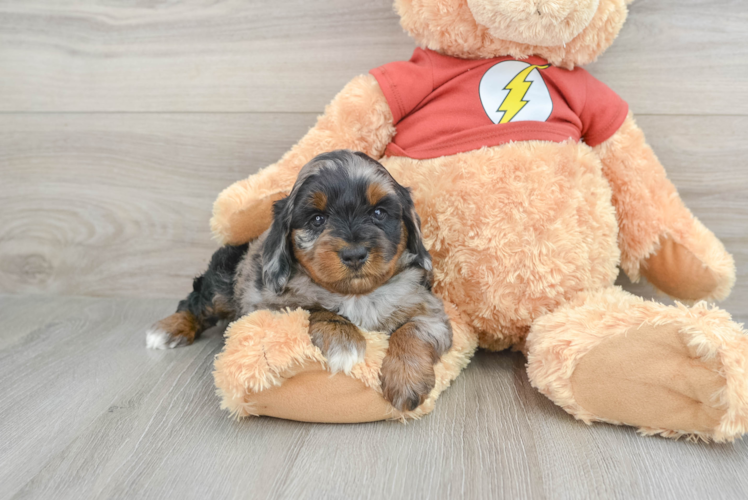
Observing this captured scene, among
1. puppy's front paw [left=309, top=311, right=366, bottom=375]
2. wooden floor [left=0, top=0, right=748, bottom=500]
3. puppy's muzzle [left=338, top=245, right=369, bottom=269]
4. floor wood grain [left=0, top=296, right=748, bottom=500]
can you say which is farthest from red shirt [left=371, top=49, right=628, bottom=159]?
floor wood grain [left=0, top=296, right=748, bottom=500]

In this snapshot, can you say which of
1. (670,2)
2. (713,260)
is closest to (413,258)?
(713,260)

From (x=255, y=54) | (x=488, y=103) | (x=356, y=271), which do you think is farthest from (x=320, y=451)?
(x=255, y=54)

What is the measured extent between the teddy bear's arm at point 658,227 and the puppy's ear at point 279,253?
3.67 feet

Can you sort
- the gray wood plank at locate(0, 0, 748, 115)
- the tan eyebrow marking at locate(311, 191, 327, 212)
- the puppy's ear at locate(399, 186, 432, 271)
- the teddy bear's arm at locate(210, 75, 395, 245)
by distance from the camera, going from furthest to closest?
the gray wood plank at locate(0, 0, 748, 115)
the teddy bear's arm at locate(210, 75, 395, 245)
the puppy's ear at locate(399, 186, 432, 271)
the tan eyebrow marking at locate(311, 191, 327, 212)

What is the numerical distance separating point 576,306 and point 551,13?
0.87m

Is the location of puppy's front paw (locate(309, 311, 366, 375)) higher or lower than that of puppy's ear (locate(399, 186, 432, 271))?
lower

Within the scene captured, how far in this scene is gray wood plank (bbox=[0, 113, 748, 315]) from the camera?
215 centimetres

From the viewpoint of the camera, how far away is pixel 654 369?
4.44 feet

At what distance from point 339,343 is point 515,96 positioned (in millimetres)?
973

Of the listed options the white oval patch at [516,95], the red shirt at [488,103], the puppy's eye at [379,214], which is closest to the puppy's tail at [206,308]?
the puppy's eye at [379,214]

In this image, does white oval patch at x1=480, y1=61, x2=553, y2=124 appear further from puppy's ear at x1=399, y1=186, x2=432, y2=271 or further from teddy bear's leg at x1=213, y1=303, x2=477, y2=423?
teddy bear's leg at x1=213, y1=303, x2=477, y2=423

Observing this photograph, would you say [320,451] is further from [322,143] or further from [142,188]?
[142,188]

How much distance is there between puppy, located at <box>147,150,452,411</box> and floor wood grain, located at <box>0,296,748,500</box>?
177 millimetres

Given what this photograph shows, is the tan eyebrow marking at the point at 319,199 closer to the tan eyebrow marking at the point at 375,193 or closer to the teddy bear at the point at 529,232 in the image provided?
the tan eyebrow marking at the point at 375,193
